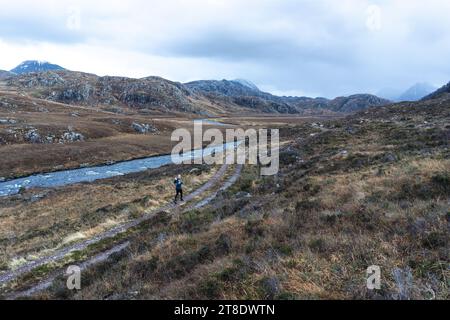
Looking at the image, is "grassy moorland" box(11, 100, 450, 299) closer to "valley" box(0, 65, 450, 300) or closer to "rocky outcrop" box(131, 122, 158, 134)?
→ "valley" box(0, 65, 450, 300)

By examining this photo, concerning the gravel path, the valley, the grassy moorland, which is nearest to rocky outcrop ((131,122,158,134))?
the valley

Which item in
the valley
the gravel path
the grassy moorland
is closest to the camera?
the grassy moorland

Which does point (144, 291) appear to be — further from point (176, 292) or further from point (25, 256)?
point (25, 256)

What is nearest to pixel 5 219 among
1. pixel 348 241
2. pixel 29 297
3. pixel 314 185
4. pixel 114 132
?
pixel 29 297

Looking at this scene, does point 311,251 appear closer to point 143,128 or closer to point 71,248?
point 71,248

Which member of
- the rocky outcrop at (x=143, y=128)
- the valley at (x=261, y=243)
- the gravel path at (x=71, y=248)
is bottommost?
the gravel path at (x=71, y=248)

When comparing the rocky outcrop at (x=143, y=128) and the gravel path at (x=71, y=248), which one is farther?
the rocky outcrop at (x=143, y=128)

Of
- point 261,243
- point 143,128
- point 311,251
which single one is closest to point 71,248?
point 261,243

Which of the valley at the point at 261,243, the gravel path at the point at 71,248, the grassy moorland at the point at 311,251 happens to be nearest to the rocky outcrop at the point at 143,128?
the valley at the point at 261,243

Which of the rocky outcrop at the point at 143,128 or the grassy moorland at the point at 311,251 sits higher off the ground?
the rocky outcrop at the point at 143,128

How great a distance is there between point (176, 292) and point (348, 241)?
5121 mm


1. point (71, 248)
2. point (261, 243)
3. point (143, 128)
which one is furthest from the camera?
point (143, 128)

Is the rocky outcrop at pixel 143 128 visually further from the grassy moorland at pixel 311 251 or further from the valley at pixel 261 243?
the grassy moorland at pixel 311 251

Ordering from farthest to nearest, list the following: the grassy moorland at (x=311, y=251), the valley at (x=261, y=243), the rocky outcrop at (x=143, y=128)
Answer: the rocky outcrop at (x=143, y=128)
the valley at (x=261, y=243)
the grassy moorland at (x=311, y=251)
